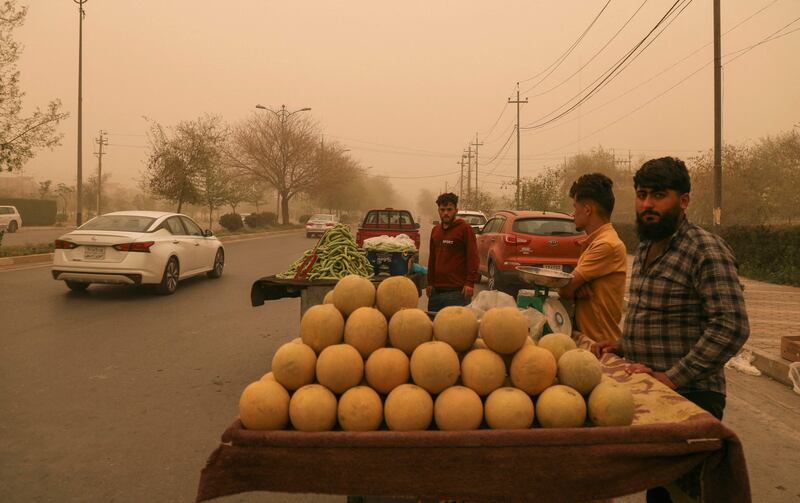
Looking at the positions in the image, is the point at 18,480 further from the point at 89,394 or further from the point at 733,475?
the point at 733,475

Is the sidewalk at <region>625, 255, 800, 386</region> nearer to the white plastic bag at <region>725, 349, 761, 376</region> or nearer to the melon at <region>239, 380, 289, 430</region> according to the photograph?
the white plastic bag at <region>725, 349, 761, 376</region>

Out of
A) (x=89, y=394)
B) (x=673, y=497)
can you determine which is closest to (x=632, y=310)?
(x=673, y=497)

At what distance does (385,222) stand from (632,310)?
1486cm

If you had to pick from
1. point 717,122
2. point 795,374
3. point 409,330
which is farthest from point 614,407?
point 717,122

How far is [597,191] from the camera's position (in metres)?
3.31

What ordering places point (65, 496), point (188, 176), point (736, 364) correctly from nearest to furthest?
point (65, 496), point (736, 364), point (188, 176)

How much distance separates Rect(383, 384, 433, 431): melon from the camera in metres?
1.98

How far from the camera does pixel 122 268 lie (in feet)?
34.0

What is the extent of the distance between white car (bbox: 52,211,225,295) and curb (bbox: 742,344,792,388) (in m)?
9.63

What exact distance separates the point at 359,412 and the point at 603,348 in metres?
1.45

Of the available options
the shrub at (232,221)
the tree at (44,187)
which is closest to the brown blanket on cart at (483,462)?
the shrub at (232,221)

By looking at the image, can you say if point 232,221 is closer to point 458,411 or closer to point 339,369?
point 339,369

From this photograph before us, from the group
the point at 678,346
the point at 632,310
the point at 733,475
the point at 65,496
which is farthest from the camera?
the point at 65,496

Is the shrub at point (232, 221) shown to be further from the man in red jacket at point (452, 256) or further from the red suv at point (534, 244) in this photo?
the man in red jacket at point (452, 256)
